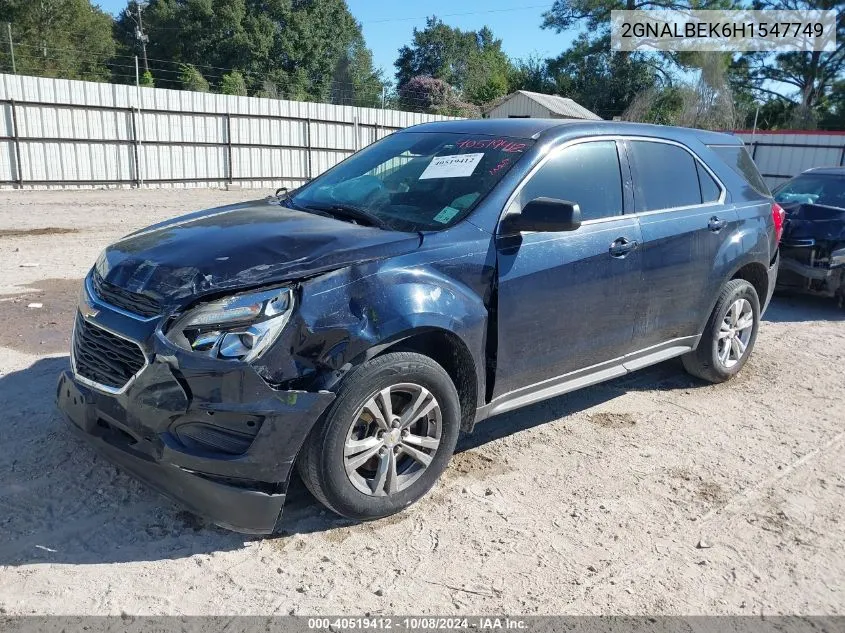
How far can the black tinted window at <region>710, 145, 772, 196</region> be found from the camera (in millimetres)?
5402

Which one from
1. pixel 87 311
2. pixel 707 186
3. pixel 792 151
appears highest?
pixel 792 151

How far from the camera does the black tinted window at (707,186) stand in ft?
16.6

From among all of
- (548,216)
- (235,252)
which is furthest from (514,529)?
(235,252)

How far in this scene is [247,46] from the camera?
4616cm

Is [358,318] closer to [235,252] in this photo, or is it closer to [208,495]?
[235,252]

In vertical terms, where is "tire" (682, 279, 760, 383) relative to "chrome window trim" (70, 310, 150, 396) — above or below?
below

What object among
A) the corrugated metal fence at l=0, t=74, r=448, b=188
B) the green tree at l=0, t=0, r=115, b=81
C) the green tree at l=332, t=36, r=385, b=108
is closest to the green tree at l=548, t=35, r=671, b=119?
the green tree at l=332, t=36, r=385, b=108

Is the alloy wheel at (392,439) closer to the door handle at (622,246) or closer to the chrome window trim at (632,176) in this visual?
the chrome window trim at (632,176)

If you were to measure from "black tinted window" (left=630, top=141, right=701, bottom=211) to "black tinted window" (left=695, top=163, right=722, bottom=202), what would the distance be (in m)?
0.05

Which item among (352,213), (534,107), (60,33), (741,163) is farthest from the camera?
(60,33)

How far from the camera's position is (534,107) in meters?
34.5

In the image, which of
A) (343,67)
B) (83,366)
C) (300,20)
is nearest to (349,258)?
(83,366)

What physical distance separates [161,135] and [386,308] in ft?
61.5

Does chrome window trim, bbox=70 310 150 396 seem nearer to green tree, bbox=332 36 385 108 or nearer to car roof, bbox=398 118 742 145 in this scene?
car roof, bbox=398 118 742 145
